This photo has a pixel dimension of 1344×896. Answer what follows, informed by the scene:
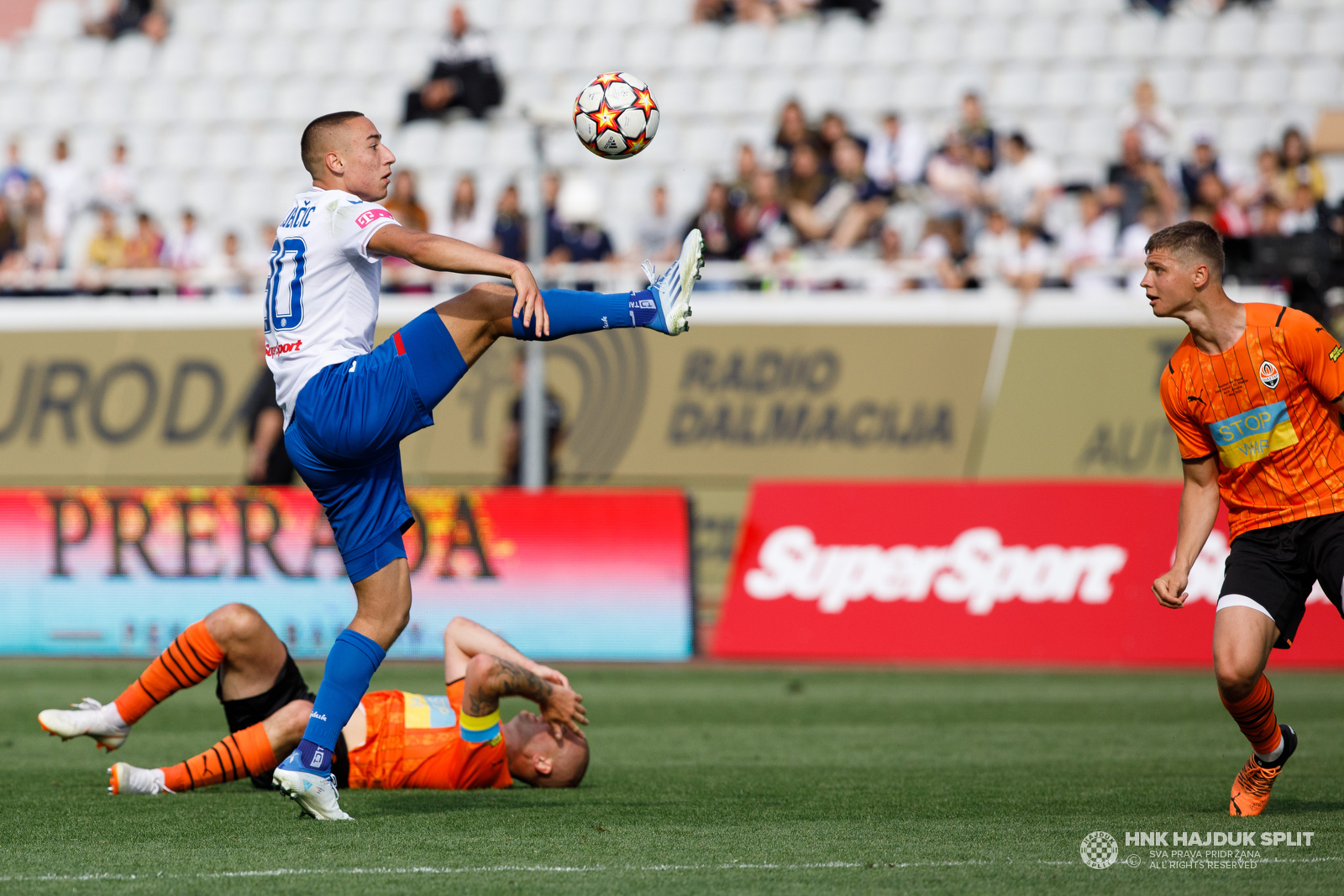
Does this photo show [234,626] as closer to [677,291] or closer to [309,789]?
[309,789]

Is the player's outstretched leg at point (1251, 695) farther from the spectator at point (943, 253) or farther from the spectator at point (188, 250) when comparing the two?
the spectator at point (188, 250)

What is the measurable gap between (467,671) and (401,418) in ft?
3.81

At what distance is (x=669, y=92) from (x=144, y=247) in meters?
6.90

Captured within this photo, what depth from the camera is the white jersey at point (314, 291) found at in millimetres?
5945

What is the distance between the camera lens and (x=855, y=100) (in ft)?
66.7

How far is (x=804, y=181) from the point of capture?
1759cm

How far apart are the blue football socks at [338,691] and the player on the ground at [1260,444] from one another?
298 cm

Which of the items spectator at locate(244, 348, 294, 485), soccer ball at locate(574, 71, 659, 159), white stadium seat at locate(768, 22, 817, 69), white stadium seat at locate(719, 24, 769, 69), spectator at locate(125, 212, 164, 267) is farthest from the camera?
white stadium seat at locate(719, 24, 769, 69)

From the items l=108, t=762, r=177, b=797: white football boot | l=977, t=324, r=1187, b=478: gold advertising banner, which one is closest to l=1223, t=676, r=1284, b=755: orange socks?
l=108, t=762, r=177, b=797: white football boot

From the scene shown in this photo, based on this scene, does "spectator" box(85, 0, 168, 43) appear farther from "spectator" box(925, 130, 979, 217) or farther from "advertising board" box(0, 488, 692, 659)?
"spectator" box(925, 130, 979, 217)

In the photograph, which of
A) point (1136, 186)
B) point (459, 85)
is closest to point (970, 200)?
point (1136, 186)

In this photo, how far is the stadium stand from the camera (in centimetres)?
1891

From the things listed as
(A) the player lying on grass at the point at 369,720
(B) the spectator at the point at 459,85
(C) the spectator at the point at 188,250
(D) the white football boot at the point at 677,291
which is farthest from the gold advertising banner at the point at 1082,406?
(D) the white football boot at the point at 677,291

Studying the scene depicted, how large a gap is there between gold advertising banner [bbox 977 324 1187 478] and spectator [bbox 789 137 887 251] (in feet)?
6.74
